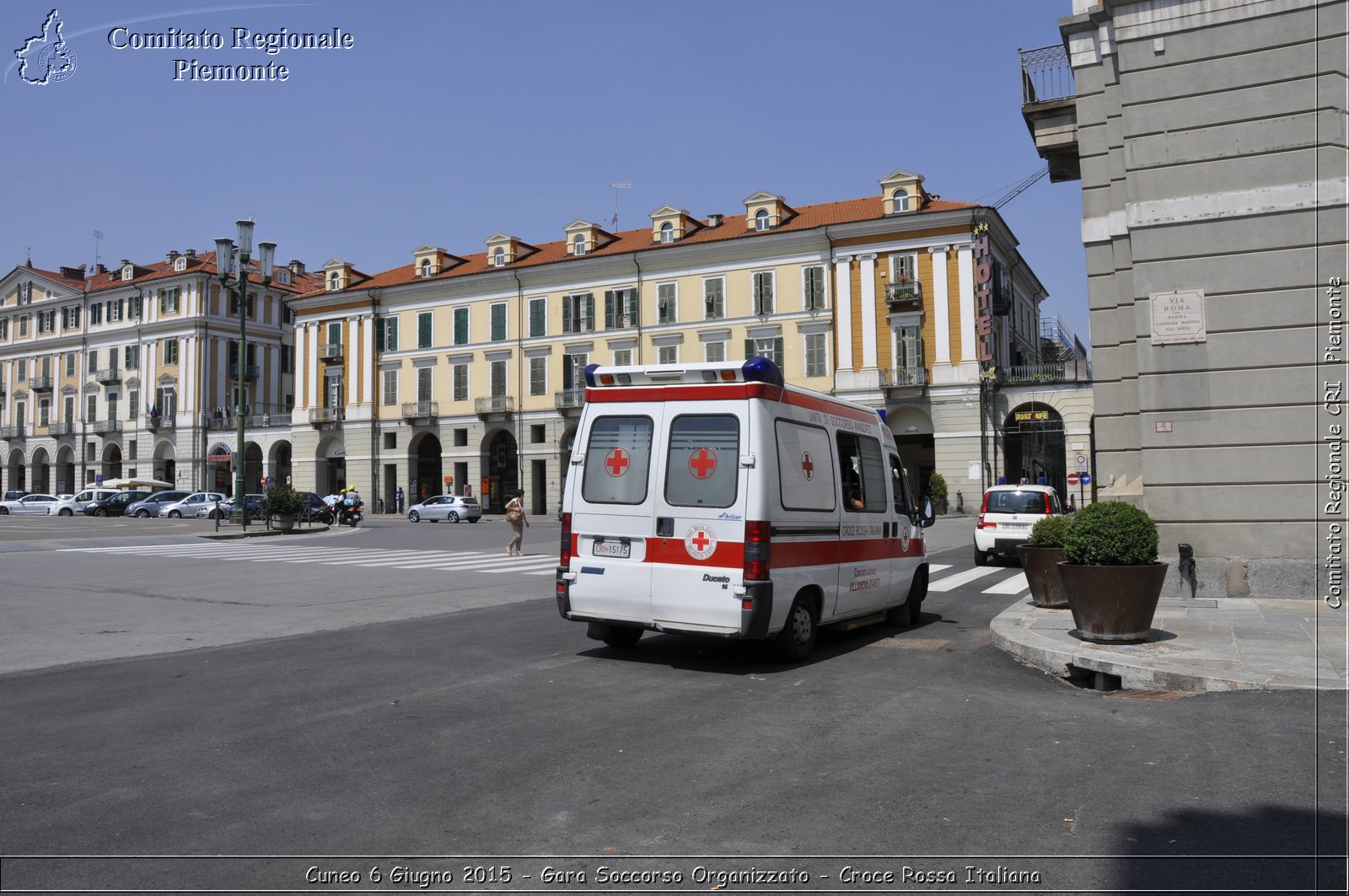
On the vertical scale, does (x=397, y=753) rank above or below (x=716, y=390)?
below

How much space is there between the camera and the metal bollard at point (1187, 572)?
11242mm

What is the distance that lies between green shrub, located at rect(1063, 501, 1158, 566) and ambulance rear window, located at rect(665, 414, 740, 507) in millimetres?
3008

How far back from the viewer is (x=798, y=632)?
850cm

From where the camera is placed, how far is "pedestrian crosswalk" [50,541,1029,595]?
1607 cm

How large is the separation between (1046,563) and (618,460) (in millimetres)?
5263

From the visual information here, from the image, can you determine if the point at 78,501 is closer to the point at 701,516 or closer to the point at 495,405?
the point at 495,405

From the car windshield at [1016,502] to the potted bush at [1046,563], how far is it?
779 centimetres

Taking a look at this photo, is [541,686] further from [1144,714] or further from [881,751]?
[1144,714]

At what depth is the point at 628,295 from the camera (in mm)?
52438

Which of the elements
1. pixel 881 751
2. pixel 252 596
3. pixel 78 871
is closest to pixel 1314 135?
pixel 881 751

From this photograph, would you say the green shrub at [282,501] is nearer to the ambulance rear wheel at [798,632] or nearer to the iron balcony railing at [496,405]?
the iron balcony railing at [496,405]

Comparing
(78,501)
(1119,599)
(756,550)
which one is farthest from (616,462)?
(78,501)

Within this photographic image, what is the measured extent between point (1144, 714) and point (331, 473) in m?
60.4

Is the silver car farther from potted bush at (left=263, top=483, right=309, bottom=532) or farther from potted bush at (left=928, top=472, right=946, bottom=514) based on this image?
potted bush at (left=928, top=472, right=946, bottom=514)
